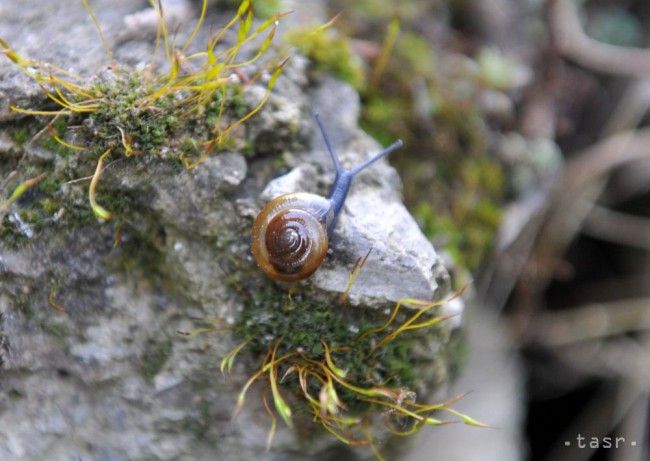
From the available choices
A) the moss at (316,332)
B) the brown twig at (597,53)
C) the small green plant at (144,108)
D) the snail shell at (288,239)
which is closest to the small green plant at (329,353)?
the moss at (316,332)

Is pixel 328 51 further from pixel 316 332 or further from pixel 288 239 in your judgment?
pixel 316 332

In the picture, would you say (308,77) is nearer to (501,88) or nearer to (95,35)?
(95,35)

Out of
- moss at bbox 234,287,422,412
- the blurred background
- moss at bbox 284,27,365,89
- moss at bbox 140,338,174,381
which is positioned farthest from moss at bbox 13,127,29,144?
the blurred background

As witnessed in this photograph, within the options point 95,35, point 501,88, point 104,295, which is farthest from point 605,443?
point 95,35

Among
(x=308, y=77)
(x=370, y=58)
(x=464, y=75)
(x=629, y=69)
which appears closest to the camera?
(x=308, y=77)

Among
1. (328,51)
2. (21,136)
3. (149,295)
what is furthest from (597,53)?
Result: (21,136)

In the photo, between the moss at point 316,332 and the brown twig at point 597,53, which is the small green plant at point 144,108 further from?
the brown twig at point 597,53

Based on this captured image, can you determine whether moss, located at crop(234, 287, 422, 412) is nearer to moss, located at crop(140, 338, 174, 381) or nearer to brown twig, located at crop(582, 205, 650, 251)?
moss, located at crop(140, 338, 174, 381)
